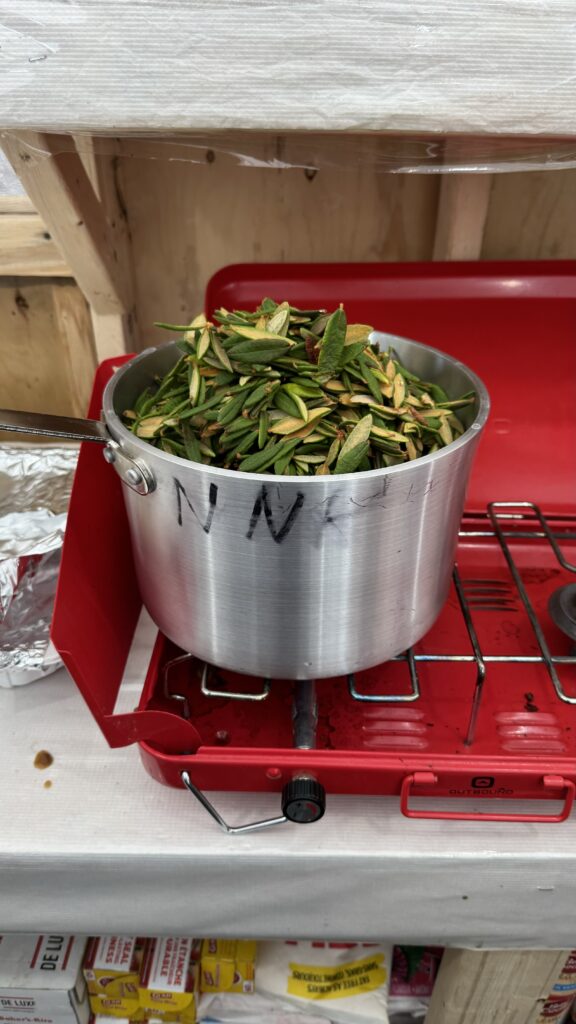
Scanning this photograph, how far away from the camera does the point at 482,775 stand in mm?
515

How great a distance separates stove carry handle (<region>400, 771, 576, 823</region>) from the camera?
1.67ft

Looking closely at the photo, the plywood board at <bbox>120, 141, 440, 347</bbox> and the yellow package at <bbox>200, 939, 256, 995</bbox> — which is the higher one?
the plywood board at <bbox>120, 141, 440, 347</bbox>

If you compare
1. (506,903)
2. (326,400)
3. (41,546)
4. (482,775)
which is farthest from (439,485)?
(41,546)

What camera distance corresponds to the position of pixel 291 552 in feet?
1.56

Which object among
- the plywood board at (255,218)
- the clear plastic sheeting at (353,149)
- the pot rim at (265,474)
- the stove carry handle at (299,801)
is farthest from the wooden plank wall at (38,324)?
the stove carry handle at (299,801)

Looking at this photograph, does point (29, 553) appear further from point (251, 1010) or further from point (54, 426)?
point (251, 1010)

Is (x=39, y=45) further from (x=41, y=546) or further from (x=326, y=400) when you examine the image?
(x=41, y=546)

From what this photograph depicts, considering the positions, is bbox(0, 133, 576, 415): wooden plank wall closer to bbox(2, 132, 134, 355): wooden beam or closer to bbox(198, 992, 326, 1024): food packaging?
bbox(2, 132, 134, 355): wooden beam

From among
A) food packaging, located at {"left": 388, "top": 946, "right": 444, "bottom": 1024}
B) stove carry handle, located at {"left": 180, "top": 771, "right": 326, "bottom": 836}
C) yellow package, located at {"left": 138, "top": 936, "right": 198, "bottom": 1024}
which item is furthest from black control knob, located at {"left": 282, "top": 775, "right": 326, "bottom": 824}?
food packaging, located at {"left": 388, "top": 946, "right": 444, "bottom": 1024}

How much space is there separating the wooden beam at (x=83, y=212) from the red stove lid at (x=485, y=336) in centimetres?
16

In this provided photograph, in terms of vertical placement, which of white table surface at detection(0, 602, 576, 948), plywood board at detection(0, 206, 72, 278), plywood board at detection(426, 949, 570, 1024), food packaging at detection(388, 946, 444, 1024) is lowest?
food packaging at detection(388, 946, 444, 1024)

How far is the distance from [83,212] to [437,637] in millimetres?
612

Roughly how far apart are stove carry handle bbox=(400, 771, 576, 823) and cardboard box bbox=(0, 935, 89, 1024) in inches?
17.5

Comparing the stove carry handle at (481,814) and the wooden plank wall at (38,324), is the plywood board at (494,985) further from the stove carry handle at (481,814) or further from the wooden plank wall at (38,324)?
the wooden plank wall at (38,324)
